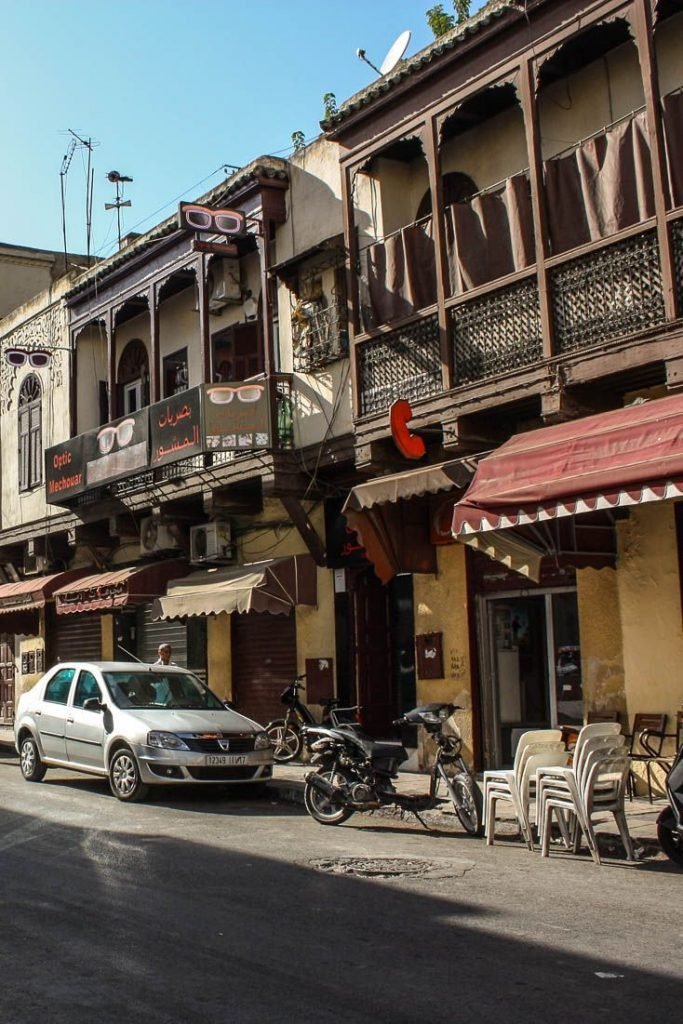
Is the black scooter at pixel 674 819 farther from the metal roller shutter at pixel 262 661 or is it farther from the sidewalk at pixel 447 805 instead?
the metal roller shutter at pixel 262 661

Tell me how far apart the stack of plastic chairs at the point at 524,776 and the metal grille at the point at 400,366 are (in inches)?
199

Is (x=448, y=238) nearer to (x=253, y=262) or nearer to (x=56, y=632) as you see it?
(x=253, y=262)

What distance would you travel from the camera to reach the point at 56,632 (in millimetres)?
25766

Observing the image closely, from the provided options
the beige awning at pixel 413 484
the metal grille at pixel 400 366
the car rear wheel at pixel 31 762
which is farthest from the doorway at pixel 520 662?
the car rear wheel at pixel 31 762

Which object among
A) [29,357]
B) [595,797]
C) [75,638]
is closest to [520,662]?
[595,797]

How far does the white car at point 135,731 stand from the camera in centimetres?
1273

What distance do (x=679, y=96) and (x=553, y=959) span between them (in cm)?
875

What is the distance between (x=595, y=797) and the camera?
936 cm

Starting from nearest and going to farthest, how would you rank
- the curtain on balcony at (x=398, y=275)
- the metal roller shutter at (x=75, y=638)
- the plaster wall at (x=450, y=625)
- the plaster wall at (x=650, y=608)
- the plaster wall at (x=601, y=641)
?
1. the plaster wall at (x=650, y=608)
2. the plaster wall at (x=601, y=641)
3. the curtain on balcony at (x=398, y=275)
4. the plaster wall at (x=450, y=625)
5. the metal roller shutter at (x=75, y=638)

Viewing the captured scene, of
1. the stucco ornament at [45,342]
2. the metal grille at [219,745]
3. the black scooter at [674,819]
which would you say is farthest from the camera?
the stucco ornament at [45,342]

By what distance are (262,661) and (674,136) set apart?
35.4ft

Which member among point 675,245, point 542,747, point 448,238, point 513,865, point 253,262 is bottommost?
point 513,865

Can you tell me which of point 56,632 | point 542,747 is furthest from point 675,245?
point 56,632

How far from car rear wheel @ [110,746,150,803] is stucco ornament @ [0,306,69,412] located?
1242cm
